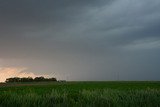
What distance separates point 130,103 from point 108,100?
2.91ft

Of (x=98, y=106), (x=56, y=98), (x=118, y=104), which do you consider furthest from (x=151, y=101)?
(x=56, y=98)

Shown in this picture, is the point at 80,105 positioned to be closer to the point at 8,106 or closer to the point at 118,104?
the point at 118,104

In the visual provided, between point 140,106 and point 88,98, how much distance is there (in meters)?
2.25

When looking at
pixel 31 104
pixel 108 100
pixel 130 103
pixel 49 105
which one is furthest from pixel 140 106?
pixel 31 104

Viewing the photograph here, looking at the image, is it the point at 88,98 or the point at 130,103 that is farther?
the point at 88,98

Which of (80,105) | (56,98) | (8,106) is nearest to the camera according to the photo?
(80,105)

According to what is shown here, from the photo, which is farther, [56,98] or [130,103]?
[56,98]

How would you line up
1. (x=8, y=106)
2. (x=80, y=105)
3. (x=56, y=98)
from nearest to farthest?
(x=80, y=105) < (x=8, y=106) < (x=56, y=98)

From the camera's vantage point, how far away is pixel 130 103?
11.3 meters

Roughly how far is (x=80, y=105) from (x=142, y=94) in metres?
3.63

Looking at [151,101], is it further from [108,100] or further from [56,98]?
[56,98]

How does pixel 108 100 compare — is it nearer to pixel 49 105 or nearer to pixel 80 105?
pixel 80 105

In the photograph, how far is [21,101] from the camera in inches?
454

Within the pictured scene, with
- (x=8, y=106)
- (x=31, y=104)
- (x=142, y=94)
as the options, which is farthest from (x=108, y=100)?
(x=8, y=106)
